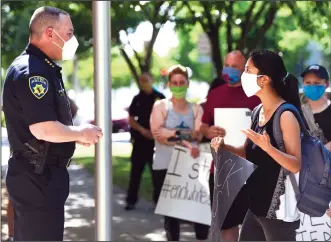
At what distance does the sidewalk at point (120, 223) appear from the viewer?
7879mm

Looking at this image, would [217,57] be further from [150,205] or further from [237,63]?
[237,63]

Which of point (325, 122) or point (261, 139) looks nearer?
point (261, 139)

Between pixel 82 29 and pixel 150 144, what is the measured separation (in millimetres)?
6851

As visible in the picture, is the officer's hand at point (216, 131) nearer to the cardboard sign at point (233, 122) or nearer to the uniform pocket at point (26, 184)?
the cardboard sign at point (233, 122)

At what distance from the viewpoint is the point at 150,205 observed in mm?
10344

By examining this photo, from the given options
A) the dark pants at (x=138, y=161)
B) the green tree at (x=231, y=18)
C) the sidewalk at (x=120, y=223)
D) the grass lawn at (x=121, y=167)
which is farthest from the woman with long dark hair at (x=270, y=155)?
the green tree at (x=231, y=18)

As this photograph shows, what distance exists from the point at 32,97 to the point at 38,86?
0.06 metres

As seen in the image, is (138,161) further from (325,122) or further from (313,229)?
(325,122)

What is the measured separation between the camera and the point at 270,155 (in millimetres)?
3980

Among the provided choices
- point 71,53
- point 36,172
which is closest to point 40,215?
point 36,172

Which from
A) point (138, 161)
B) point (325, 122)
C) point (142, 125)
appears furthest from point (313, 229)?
point (138, 161)

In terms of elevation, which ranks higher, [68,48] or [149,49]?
[149,49]

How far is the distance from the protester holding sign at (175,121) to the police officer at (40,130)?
9.96ft

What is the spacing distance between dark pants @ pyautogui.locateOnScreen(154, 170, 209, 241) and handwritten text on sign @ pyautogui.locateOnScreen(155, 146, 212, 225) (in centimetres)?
12
